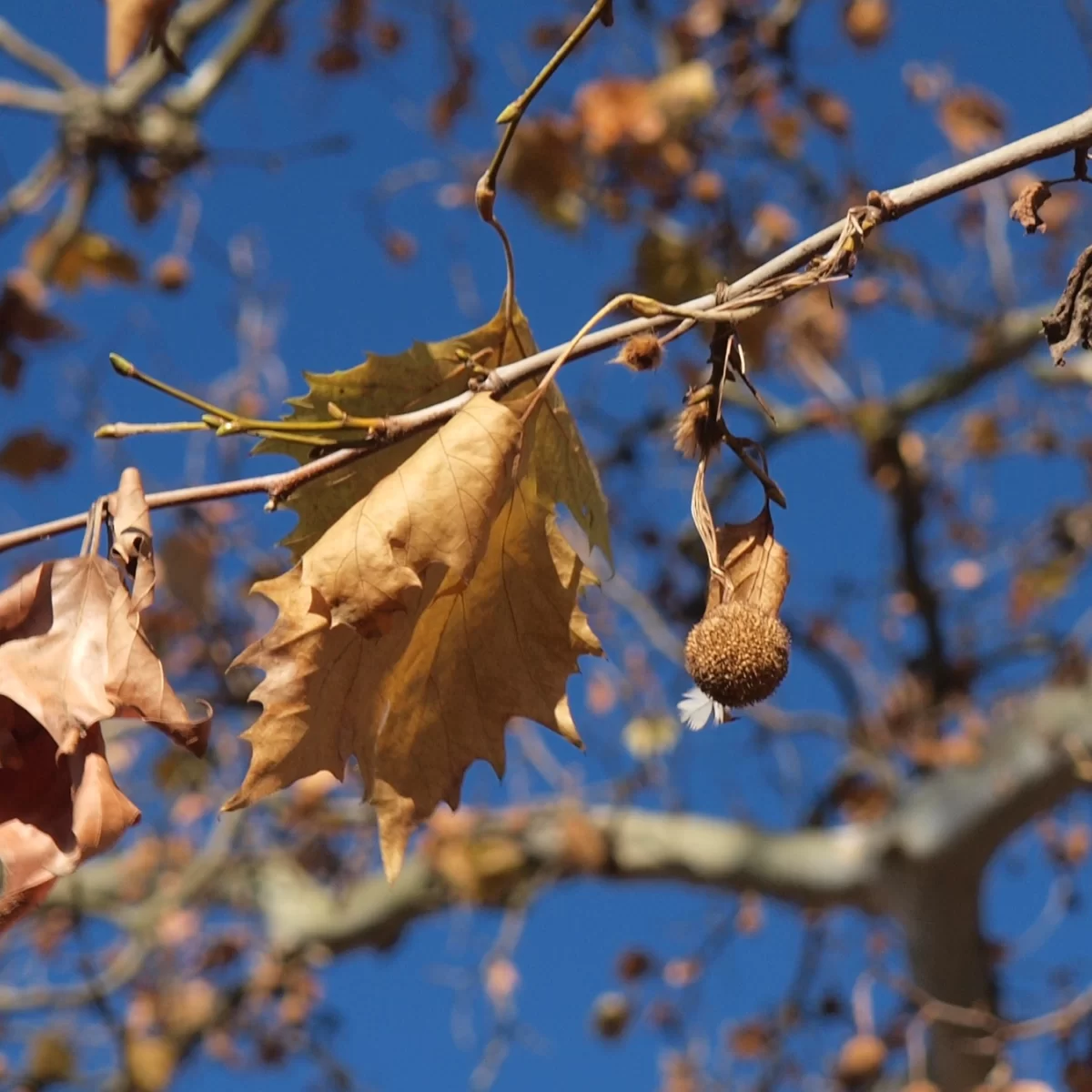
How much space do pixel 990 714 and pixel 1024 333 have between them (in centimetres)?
149

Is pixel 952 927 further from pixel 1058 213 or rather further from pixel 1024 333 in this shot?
pixel 1058 213

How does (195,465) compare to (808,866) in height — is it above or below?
above

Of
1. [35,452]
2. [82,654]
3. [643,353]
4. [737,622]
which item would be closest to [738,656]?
[737,622]

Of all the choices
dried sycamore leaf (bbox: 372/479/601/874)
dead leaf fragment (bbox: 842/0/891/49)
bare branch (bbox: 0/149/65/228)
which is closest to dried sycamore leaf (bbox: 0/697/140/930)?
dried sycamore leaf (bbox: 372/479/601/874)

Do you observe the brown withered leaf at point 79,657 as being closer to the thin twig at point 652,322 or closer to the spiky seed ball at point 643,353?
the thin twig at point 652,322

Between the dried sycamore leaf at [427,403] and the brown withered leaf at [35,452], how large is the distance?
3.40 m

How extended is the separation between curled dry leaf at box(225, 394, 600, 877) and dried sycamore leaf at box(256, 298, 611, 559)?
1.5 inches

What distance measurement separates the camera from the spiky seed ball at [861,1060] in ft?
14.2

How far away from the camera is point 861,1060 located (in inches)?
171

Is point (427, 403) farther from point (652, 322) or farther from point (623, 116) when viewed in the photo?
point (623, 116)

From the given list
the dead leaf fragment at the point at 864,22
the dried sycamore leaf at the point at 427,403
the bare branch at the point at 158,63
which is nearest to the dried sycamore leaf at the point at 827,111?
the dead leaf fragment at the point at 864,22

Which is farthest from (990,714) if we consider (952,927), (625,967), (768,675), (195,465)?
(768,675)

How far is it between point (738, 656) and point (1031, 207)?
430 mm

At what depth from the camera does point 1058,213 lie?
6023 mm
